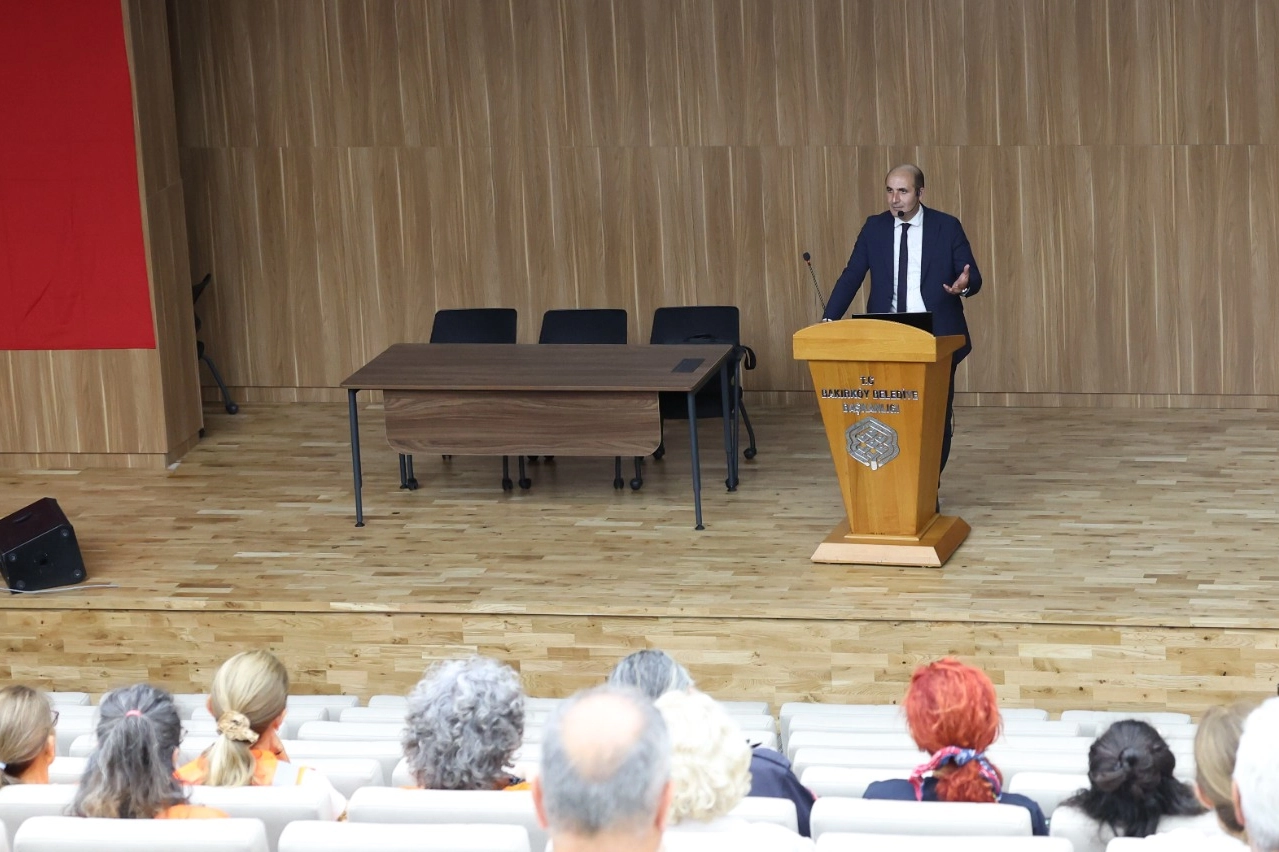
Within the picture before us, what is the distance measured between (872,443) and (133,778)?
3543mm

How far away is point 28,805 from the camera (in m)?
3.19

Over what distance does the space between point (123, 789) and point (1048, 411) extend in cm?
636

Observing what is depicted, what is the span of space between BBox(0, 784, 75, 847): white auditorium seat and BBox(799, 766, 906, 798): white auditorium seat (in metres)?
1.49

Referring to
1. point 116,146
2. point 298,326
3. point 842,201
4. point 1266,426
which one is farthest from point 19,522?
point 1266,426

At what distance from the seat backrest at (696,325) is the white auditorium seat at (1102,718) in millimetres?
2966

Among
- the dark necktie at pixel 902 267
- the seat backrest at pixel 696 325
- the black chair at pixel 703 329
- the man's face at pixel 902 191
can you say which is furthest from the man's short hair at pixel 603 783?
the seat backrest at pixel 696 325

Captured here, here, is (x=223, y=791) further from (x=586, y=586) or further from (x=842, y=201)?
(x=842, y=201)

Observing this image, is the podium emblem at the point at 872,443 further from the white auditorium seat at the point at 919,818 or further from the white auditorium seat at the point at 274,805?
the white auditorium seat at the point at 274,805

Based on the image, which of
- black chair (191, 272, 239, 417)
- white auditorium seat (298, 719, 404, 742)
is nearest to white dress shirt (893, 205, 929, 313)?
white auditorium seat (298, 719, 404, 742)

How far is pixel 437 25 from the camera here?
8961mm

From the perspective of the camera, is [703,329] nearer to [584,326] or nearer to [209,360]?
[584,326]

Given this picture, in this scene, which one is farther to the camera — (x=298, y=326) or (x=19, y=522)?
(x=298, y=326)

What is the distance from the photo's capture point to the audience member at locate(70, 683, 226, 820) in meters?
3.12

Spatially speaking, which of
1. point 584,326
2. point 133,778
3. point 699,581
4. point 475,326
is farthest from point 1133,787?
point 475,326
